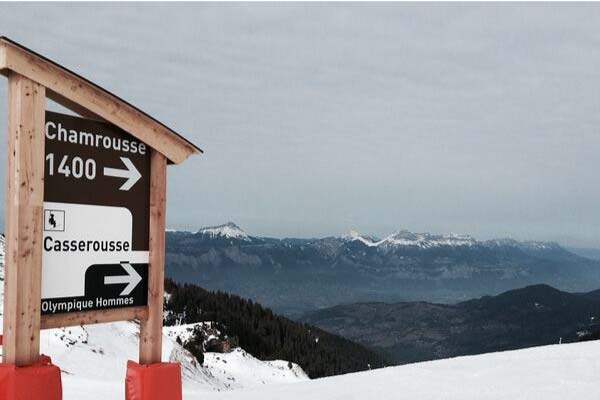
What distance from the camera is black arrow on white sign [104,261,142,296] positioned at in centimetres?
684

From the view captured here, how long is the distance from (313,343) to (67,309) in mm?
116167

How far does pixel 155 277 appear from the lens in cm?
714

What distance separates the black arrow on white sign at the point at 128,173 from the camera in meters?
6.86

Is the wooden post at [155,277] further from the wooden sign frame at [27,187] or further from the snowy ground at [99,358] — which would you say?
the snowy ground at [99,358]

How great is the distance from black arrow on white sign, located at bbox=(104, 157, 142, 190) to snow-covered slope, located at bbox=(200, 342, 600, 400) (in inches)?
199

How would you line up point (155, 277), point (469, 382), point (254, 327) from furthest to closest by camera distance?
point (254, 327), point (469, 382), point (155, 277)

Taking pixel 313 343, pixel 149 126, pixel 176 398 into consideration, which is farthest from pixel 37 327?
pixel 313 343

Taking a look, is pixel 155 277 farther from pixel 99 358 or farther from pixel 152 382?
pixel 99 358

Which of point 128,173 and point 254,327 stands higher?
point 128,173

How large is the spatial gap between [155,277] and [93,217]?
3.63 ft

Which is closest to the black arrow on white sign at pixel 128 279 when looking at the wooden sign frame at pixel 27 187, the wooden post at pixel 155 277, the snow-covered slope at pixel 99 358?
the wooden post at pixel 155 277

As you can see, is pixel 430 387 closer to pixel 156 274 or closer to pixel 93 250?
pixel 156 274

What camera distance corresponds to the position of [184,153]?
7.59m

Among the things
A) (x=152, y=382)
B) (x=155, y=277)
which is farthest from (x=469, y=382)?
(x=155, y=277)
